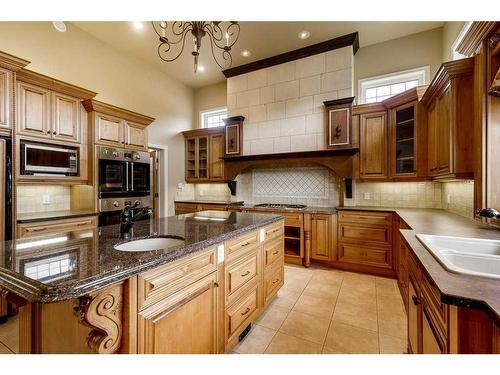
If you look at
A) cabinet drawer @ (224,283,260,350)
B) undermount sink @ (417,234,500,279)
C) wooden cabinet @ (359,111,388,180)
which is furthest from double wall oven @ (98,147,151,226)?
wooden cabinet @ (359,111,388,180)

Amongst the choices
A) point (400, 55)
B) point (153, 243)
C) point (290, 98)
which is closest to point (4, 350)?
point (153, 243)

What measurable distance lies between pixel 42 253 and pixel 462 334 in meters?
1.78

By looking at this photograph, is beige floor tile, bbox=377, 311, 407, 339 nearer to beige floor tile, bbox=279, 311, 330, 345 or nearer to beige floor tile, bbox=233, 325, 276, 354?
beige floor tile, bbox=279, 311, 330, 345

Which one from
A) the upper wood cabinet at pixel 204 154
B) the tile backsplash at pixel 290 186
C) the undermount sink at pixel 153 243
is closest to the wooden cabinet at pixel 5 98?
the undermount sink at pixel 153 243

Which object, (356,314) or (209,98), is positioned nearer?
(356,314)

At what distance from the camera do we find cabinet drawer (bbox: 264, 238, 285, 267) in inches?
85.7

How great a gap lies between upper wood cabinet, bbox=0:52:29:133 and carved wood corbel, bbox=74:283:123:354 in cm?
247

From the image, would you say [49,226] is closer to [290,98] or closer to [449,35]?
[290,98]

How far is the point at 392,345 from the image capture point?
179 centimetres

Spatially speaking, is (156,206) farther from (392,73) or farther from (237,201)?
(392,73)

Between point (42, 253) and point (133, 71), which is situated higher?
point (133, 71)

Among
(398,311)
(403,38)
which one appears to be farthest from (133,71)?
(398,311)

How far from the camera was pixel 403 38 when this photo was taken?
3498 millimetres

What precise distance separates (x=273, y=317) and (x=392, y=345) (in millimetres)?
987
